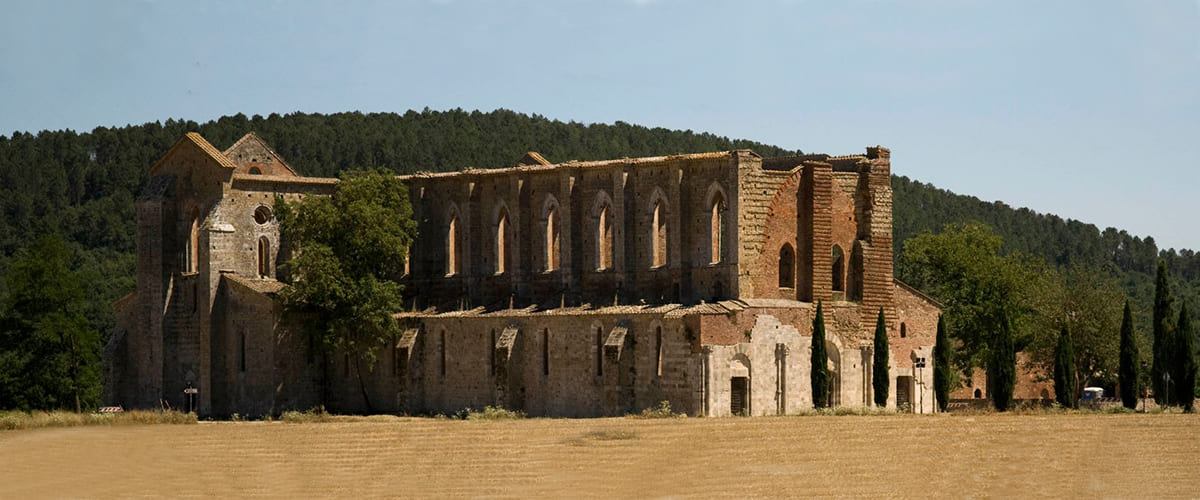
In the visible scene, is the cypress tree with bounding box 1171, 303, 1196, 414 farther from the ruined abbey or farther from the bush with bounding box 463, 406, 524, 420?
the bush with bounding box 463, 406, 524, 420

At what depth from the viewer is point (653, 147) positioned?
134m

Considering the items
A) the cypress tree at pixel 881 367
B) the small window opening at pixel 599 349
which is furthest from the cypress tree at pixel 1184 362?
the small window opening at pixel 599 349

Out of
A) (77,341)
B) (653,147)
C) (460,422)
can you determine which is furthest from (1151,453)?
(653,147)

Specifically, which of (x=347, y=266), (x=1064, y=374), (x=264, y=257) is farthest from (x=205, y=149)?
(x=1064, y=374)

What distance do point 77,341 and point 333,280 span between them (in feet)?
42.6

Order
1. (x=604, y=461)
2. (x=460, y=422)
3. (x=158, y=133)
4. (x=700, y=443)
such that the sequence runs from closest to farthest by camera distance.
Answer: (x=604, y=461) < (x=700, y=443) < (x=460, y=422) < (x=158, y=133)

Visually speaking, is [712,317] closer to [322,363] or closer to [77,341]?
[322,363]

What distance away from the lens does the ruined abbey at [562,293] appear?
62.6 metres

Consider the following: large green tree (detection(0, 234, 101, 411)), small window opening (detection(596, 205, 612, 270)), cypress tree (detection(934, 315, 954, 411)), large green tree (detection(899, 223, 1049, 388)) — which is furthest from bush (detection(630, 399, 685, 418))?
large green tree (detection(0, 234, 101, 411))

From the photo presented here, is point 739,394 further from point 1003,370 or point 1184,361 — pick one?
point 1184,361

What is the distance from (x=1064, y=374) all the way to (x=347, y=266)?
25915mm

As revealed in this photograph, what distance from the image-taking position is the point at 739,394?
2429 inches

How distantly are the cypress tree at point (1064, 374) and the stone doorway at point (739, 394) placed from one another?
11607mm

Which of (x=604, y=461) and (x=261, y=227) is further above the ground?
(x=261, y=227)
